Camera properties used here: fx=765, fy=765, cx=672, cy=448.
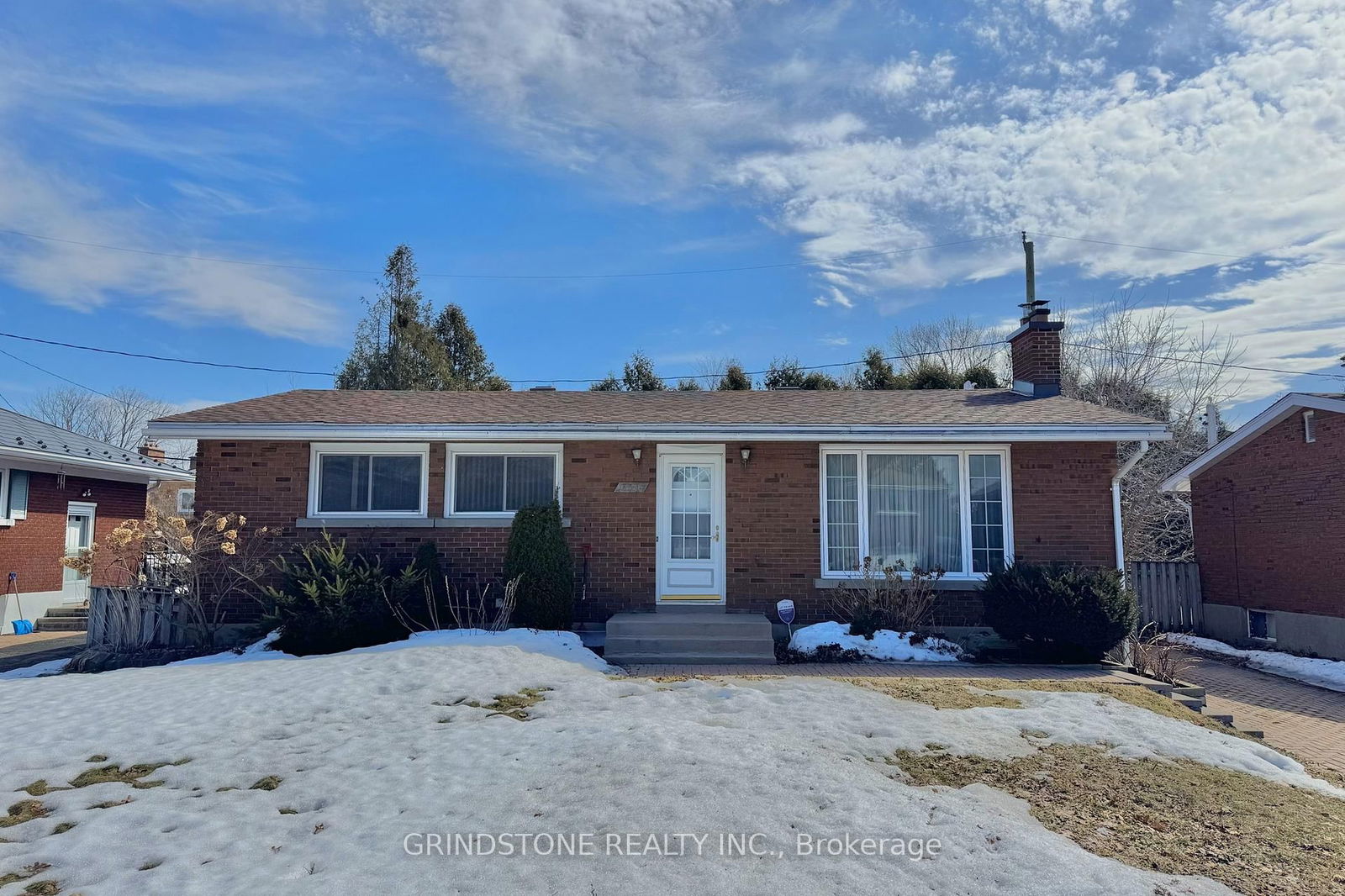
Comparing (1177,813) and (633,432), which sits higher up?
(633,432)

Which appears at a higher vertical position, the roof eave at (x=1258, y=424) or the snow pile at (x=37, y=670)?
the roof eave at (x=1258, y=424)

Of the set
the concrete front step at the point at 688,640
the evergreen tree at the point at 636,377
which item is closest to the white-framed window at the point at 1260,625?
the concrete front step at the point at 688,640

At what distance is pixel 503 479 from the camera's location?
37.4ft

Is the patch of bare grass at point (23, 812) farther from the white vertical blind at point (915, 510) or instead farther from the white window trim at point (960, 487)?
the white vertical blind at point (915, 510)

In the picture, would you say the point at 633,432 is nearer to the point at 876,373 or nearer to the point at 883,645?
the point at 883,645

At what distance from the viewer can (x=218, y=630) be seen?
10.6 meters

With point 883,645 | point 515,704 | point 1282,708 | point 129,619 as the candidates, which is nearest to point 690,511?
point 883,645

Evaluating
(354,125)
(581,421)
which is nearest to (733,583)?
(581,421)

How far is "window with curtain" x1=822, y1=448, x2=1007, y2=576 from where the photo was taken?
11.2m

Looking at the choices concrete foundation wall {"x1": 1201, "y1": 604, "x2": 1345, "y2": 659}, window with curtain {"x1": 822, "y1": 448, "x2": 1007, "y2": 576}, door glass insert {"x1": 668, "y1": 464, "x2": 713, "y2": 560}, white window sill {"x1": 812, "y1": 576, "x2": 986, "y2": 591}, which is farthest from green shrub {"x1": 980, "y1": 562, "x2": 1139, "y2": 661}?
concrete foundation wall {"x1": 1201, "y1": 604, "x2": 1345, "y2": 659}

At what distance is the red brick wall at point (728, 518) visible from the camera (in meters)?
11.1

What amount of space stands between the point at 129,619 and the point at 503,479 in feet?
16.8

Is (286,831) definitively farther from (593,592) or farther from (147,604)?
(147,604)

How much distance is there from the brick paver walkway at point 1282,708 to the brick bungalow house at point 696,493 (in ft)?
7.53
